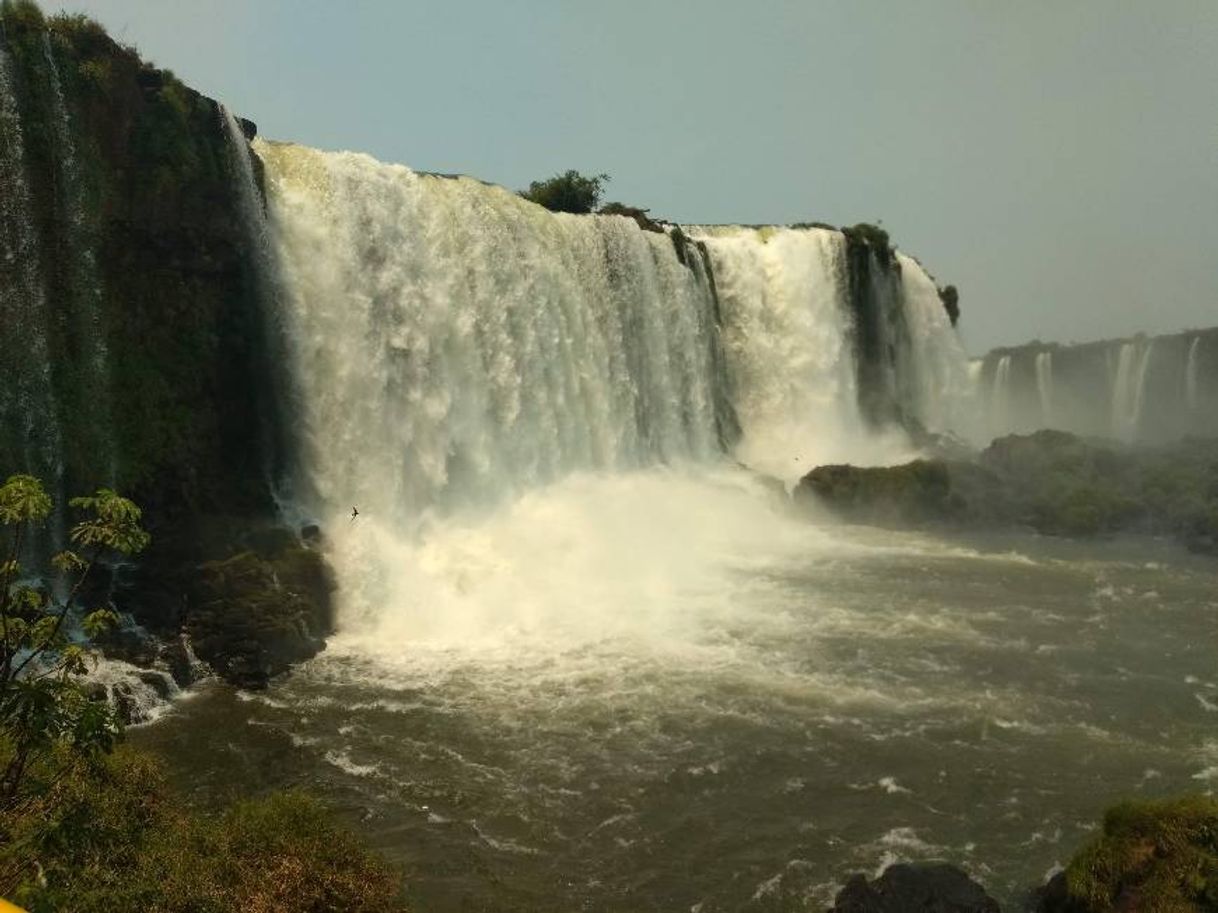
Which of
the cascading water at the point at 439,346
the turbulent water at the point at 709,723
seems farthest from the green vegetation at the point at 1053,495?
the cascading water at the point at 439,346

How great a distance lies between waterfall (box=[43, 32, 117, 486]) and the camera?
1264cm

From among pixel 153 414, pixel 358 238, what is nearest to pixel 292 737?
pixel 153 414

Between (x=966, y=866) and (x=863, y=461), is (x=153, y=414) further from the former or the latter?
(x=863, y=461)

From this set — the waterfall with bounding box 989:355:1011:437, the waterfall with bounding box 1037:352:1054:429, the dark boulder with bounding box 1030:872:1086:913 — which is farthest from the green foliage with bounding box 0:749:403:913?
the waterfall with bounding box 989:355:1011:437

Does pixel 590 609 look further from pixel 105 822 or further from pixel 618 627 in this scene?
pixel 105 822

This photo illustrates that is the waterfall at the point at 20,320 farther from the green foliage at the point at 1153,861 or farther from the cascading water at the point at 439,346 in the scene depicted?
the green foliage at the point at 1153,861

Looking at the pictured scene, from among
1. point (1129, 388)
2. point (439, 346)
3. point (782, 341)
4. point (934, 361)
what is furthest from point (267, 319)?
point (1129, 388)

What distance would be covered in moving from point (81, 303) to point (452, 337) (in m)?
6.95

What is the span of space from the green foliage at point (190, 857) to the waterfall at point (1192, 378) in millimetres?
40616

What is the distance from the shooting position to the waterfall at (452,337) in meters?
16.1

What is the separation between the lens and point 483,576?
16109 millimetres

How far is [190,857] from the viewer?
6637 millimetres

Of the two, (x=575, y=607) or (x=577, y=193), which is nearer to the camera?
(x=575, y=607)

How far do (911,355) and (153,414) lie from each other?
30691mm
